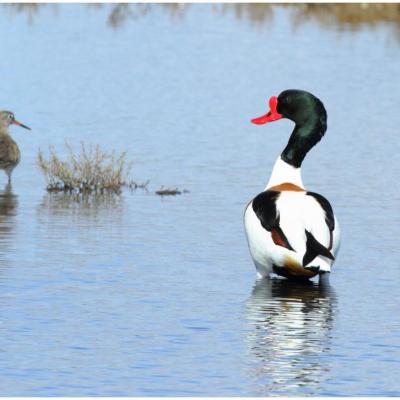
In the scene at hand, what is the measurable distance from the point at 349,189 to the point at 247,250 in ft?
11.5

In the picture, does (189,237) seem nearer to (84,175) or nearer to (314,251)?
(314,251)

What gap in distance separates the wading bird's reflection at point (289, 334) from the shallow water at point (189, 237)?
0.02m

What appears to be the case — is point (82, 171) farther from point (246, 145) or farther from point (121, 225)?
point (246, 145)

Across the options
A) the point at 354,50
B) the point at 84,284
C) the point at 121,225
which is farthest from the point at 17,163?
the point at 354,50

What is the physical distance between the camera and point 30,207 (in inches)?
610

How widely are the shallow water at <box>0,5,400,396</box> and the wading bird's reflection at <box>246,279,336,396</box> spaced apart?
2 centimetres

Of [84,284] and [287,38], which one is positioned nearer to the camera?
[84,284]

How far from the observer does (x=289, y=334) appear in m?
10.3

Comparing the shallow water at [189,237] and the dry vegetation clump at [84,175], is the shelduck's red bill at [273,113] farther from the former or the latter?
the dry vegetation clump at [84,175]

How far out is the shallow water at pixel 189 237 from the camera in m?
9.45

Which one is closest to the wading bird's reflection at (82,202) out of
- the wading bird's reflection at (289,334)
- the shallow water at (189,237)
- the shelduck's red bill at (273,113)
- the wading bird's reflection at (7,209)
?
the shallow water at (189,237)

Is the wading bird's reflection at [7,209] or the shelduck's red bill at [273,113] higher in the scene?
the shelduck's red bill at [273,113]

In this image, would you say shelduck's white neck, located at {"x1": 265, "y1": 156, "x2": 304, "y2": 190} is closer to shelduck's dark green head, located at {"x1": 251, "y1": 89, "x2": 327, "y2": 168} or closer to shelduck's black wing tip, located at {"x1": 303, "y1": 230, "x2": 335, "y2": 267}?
shelduck's dark green head, located at {"x1": 251, "y1": 89, "x2": 327, "y2": 168}

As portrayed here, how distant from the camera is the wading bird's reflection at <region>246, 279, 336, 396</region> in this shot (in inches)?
359
